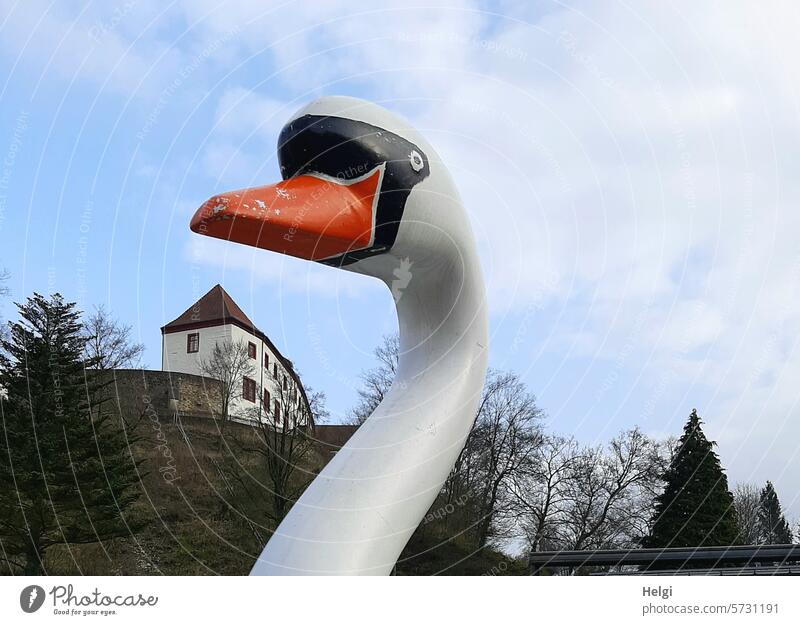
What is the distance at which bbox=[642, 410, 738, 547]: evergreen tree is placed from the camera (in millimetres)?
16312

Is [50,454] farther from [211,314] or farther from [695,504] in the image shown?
[211,314]

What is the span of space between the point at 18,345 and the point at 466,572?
11323 millimetres

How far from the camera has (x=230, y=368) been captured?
1212 inches

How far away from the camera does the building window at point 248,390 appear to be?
1214 inches

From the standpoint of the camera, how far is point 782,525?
115 ft

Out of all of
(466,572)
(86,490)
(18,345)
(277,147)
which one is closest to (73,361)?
(18,345)

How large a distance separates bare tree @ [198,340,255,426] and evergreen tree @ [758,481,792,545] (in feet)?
63.3

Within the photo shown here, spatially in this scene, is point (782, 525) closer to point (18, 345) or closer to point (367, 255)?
point (18, 345)

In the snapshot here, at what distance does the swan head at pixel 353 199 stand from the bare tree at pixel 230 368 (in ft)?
86.3

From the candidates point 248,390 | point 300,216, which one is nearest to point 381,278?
point 300,216

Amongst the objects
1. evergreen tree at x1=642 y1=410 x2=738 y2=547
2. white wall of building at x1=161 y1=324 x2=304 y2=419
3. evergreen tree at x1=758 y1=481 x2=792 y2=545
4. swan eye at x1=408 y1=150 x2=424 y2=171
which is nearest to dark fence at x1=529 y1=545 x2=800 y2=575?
evergreen tree at x1=642 y1=410 x2=738 y2=547

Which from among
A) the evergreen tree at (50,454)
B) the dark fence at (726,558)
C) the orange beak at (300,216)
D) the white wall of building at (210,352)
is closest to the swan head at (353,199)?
the orange beak at (300,216)

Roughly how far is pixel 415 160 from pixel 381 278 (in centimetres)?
62

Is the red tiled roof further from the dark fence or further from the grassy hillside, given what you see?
the dark fence
